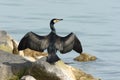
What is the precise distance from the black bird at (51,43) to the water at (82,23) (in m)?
4.01

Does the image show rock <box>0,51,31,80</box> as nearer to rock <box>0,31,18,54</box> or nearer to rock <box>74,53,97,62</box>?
rock <box>0,31,18,54</box>

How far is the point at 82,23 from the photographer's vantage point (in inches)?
1533

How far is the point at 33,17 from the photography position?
1619 inches

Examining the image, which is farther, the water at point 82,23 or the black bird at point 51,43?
the water at point 82,23

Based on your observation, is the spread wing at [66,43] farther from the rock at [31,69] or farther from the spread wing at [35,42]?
the rock at [31,69]

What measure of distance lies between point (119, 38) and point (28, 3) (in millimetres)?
18488

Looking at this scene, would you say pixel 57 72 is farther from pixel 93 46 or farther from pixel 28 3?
pixel 28 3

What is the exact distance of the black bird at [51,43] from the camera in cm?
1928

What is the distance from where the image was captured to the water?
26750 millimetres

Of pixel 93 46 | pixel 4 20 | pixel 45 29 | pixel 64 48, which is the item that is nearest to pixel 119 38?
pixel 93 46

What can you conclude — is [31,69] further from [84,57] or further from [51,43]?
[84,57]

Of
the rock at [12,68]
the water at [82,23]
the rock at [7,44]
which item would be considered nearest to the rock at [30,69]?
the rock at [12,68]

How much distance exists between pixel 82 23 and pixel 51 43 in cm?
1972

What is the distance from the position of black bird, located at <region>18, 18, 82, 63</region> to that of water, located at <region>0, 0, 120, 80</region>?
13.2 ft
